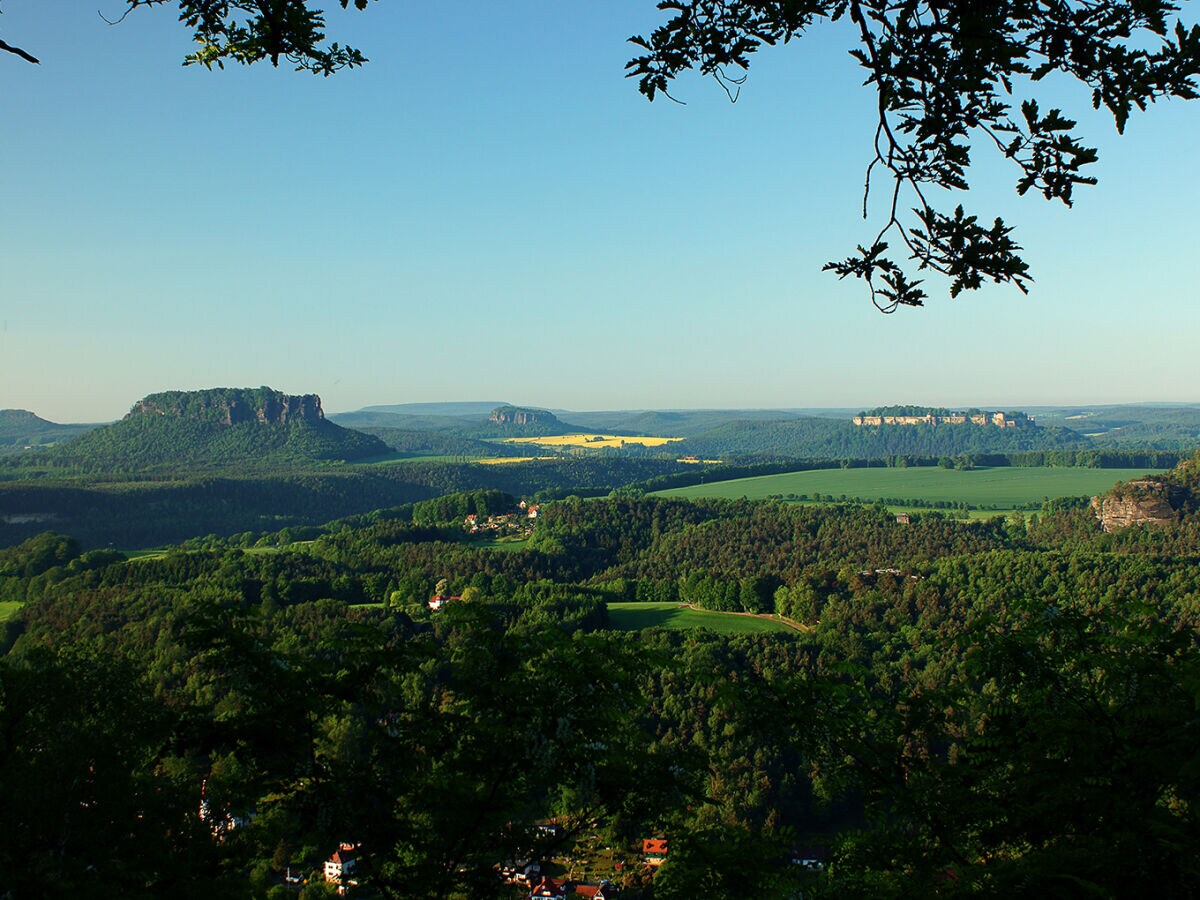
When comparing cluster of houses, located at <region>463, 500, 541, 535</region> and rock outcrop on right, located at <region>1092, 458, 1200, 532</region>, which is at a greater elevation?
rock outcrop on right, located at <region>1092, 458, 1200, 532</region>

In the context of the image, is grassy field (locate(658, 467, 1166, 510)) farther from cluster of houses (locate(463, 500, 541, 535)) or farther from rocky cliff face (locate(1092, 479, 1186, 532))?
rocky cliff face (locate(1092, 479, 1186, 532))

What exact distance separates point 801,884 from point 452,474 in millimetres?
177654

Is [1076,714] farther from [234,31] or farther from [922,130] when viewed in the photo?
[234,31]

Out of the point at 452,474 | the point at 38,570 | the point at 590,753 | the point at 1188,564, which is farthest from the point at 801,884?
the point at 452,474

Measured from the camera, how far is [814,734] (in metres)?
7.34

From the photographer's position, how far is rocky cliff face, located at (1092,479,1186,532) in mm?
90812

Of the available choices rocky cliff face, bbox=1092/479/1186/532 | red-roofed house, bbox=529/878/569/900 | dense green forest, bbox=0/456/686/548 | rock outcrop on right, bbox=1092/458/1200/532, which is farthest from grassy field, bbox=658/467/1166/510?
red-roofed house, bbox=529/878/569/900

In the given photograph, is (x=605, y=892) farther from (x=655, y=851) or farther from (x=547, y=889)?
(x=655, y=851)

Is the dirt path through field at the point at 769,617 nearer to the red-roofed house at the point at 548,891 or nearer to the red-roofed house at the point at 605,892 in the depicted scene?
the red-roofed house at the point at 605,892

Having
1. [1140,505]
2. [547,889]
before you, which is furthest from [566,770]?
[1140,505]

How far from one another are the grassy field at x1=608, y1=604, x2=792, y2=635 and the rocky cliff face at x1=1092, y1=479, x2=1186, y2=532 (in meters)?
50.3

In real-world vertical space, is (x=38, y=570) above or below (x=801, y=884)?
below

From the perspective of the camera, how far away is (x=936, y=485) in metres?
151

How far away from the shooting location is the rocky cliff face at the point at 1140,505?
9081cm
